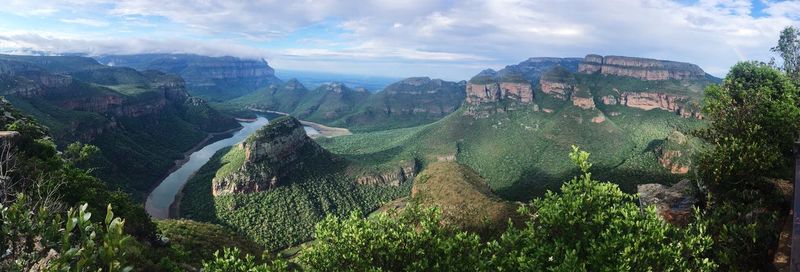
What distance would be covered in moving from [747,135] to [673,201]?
7602mm

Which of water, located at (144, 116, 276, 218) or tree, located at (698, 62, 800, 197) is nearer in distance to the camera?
tree, located at (698, 62, 800, 197)

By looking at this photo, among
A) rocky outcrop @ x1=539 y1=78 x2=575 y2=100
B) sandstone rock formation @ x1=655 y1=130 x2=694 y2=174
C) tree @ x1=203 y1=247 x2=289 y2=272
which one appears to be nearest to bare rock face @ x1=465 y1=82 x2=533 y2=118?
rocky outcrop @ x1=539 y1=78 x2=575 y2=100

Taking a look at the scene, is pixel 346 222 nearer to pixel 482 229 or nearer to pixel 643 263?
pixel 643 263

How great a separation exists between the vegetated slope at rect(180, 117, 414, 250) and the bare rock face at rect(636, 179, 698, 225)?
257ft

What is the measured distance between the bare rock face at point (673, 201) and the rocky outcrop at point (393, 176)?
99.5 m

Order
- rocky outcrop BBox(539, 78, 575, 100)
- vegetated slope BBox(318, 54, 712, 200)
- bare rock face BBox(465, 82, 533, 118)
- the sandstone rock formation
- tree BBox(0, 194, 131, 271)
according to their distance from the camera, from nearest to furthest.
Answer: tree BBox(0, 194, 131, 271), the sandstone rock formation, vegetated slope BBox(318, 54, 712, 200), rocky outcrop BBox(539, 78, 575, 100), bare rock face BBox(465, 82, 533, 118)

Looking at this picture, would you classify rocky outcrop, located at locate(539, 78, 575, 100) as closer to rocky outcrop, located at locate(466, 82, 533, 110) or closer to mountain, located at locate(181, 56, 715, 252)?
mountain, located at locate(181, 56, 715, 252)

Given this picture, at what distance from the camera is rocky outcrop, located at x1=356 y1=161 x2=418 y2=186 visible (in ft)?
426

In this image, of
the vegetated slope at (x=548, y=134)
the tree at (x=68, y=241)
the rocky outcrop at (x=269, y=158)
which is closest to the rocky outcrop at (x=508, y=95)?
the vegetated slope at (x=548, y=134)

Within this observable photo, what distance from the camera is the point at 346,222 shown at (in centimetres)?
1797

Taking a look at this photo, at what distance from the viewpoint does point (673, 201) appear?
31.0 m

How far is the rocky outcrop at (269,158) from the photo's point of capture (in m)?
112

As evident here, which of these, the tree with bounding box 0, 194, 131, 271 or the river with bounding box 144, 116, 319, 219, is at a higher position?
the tree with bounding box 0, 194, 131, 271

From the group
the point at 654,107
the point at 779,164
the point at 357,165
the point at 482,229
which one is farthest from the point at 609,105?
the point at 779,164
